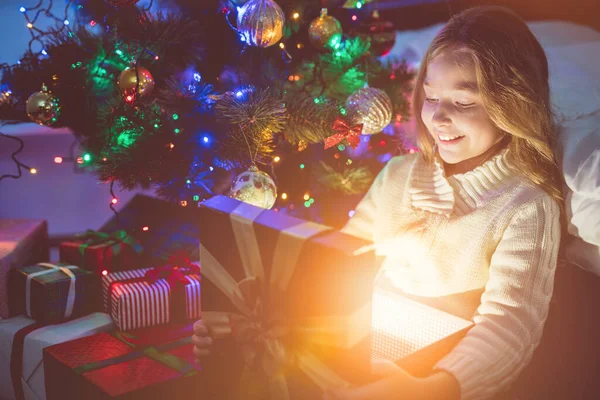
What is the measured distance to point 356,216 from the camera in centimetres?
114

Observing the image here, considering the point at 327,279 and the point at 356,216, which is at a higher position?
the point at 327,279

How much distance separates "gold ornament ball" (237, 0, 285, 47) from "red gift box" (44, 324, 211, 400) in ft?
2.15

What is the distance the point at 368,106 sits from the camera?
1.22m

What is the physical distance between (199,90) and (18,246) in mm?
659

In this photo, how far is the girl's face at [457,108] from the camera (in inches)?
34.9

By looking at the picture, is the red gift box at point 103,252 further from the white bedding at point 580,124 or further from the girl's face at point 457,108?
the white bedding at point 580,124

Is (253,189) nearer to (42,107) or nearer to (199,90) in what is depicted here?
(199,90)

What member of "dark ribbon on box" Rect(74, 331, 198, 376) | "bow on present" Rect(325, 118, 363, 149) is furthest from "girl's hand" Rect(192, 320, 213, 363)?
"bow on present" Rect(325, 118, 363, 149)

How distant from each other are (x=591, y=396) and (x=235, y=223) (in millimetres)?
716

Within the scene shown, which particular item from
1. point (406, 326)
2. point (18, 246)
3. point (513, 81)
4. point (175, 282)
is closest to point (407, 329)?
point (406, 326)

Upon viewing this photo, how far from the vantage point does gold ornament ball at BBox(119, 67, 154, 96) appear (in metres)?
1.12

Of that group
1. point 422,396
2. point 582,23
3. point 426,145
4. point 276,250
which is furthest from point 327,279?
point 582,23

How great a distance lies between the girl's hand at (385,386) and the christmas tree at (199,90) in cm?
50

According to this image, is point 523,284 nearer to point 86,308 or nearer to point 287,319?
point 287,319
